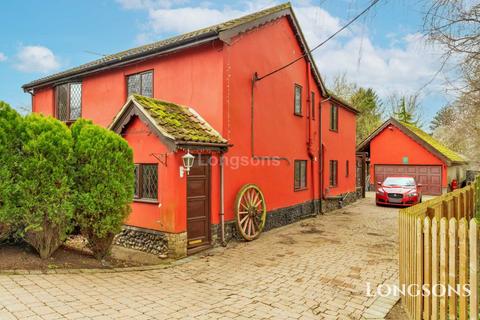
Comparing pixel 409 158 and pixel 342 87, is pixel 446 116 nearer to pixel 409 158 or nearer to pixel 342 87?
pixel 409 158

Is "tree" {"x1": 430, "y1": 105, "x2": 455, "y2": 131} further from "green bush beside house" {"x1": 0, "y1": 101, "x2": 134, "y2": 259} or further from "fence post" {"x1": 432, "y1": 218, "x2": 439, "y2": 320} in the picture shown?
"green bush beside house" {"x1": 0, "y1": 101, "x2": 134, "y2": 259}

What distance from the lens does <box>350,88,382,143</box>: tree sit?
37.0 m

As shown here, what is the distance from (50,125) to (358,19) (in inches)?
238

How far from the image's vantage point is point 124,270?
6938mm

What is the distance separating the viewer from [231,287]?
6.32m

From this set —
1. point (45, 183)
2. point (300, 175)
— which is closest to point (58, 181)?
point (45, 183)

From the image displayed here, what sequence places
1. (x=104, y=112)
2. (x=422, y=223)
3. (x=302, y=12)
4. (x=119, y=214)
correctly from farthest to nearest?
1. (x=104, y=112)
2. (x=119, y=214)
3. (x=422, y=223)
4. (x=302, y=12)

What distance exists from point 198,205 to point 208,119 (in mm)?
2748

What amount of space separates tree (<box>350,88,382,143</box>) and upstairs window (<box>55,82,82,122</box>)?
2940 centimetres

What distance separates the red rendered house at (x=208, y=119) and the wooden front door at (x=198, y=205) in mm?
29

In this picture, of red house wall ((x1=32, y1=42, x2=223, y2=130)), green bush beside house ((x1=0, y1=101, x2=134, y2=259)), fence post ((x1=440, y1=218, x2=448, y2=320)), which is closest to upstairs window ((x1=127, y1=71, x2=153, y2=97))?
red house wall ((x1=32, y1=42, x2=223, y2=130))

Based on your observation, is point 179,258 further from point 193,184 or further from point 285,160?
point 285,160

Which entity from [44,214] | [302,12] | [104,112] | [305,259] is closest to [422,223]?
[302,12]

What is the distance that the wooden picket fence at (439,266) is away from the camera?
134 inches
